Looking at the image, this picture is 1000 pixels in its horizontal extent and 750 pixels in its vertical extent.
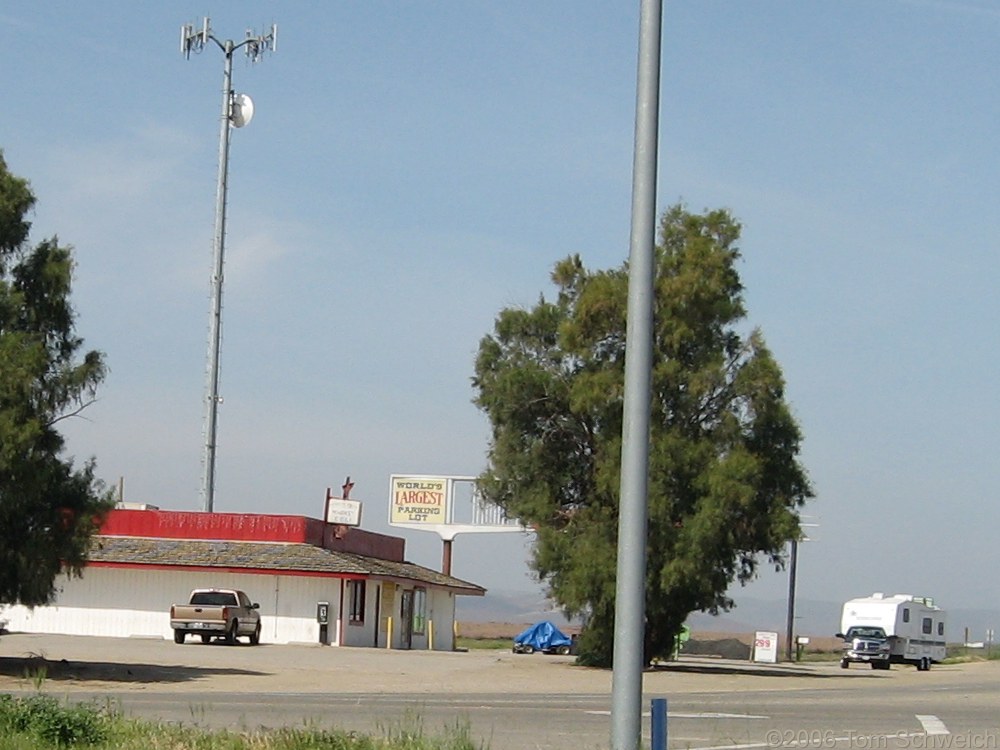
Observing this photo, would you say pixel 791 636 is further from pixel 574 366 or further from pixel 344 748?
pixel 344 748

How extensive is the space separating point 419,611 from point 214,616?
1242cm

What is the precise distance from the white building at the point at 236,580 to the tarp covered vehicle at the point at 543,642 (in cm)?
985

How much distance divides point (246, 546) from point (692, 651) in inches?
1275

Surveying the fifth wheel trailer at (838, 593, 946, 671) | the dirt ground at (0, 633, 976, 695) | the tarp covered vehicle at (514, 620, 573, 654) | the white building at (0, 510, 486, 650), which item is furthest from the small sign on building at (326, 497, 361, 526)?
the fifth wheel trailer at (838, 593, 946, 671)

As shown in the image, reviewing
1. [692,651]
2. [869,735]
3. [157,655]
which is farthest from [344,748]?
[692,651]

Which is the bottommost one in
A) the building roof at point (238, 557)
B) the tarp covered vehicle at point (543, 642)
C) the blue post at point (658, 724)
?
the tarp covered vehicle at point (543, 642)

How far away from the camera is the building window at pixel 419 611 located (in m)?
57.4

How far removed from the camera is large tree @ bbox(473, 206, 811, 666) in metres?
39.7

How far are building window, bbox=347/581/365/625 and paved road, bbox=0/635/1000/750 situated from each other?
4.50 meters

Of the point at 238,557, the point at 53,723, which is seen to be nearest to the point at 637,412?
the point at 53,723

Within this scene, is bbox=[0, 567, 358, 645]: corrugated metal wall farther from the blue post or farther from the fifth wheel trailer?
the blue post

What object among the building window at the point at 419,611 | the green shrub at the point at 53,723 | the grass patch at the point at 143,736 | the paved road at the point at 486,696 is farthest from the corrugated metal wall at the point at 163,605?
the green shrub at the point at 53,723

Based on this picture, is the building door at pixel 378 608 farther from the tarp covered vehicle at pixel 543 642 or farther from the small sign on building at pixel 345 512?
the tarp covered vehicle at pixel 543 642

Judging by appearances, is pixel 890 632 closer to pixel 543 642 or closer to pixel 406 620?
pixel 543 642
